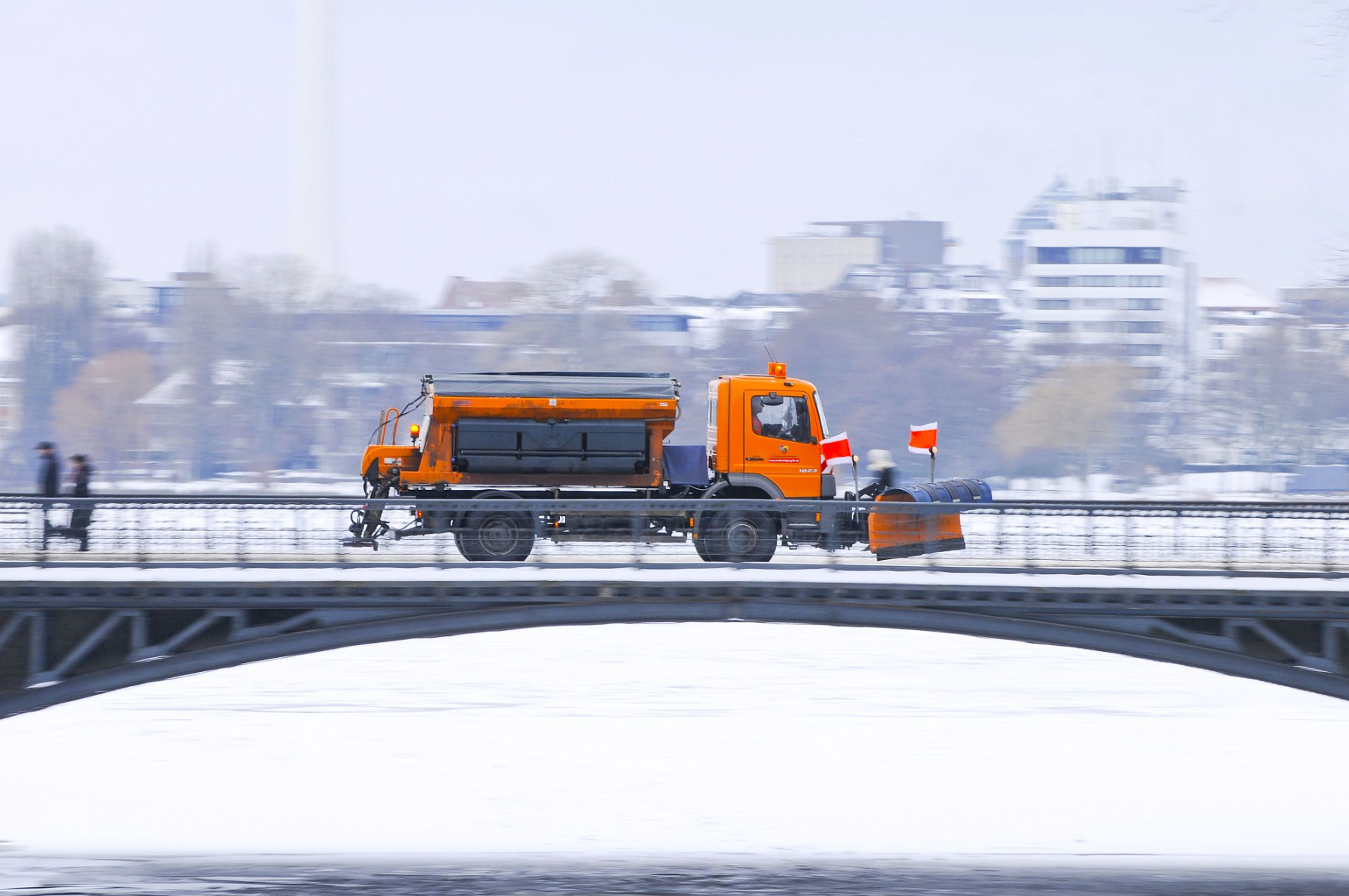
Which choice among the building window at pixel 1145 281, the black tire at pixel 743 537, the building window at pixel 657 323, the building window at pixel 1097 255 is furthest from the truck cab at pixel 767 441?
the building window at pixel 1097 255

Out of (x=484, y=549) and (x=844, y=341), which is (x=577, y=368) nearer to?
(x=844, y=341)

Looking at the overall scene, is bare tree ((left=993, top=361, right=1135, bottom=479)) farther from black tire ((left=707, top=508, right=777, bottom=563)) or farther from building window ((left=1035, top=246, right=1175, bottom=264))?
black tire ((left=707, top=508, right=777, bottom=563))

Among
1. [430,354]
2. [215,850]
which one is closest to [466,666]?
[215,850]

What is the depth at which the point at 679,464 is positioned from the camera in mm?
21641

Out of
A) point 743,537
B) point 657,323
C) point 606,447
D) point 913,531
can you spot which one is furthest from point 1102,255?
point 913,531

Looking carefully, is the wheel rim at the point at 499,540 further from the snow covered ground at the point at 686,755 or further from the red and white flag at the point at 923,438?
the snow covered ground at the point at 686,755

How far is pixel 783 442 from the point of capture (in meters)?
21.4

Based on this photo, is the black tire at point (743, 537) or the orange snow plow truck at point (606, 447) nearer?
the black tire at point (743, 537)

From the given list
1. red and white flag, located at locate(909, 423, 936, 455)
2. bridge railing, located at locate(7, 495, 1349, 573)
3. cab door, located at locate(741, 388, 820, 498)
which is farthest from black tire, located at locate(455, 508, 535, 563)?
red and white flag, located at locate(909, 423, 936, 455)

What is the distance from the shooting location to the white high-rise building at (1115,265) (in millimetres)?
107938

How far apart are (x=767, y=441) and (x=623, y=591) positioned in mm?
4338

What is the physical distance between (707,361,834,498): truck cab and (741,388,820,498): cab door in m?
0.01

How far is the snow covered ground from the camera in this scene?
85.8ft

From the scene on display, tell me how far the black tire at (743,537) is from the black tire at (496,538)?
7.92 feet
